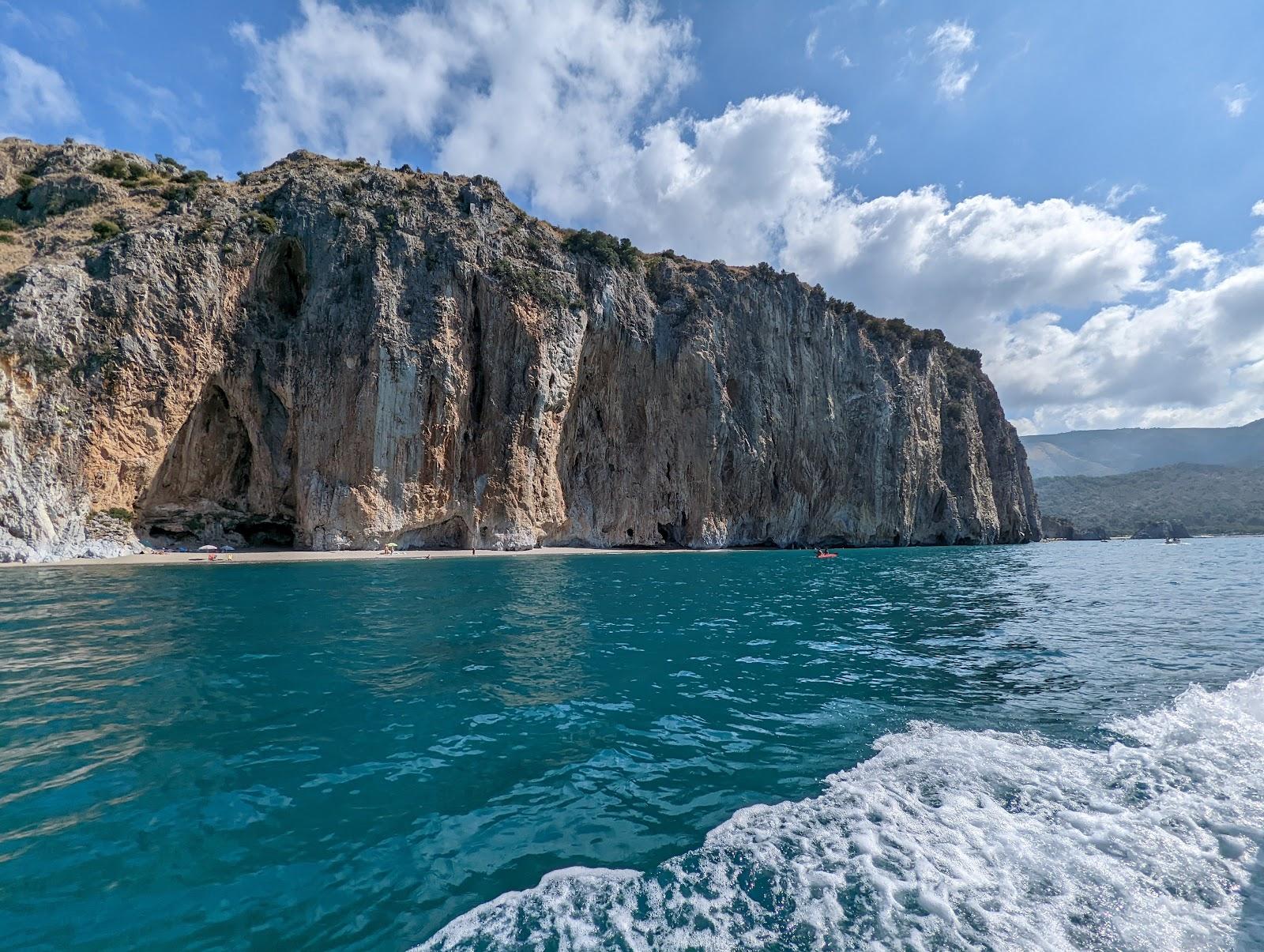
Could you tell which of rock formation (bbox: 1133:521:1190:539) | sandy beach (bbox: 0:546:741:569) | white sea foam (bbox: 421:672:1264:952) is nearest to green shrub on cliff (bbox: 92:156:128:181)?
sandy beach (bbox: 0:546:741:569)

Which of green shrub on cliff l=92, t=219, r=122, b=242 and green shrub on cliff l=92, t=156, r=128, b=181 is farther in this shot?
green shrub on cliff l=92, t=156, r=128, b=181

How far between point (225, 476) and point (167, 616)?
35577 mm

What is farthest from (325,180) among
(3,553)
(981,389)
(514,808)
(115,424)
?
(981,389)

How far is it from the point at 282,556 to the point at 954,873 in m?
44.2

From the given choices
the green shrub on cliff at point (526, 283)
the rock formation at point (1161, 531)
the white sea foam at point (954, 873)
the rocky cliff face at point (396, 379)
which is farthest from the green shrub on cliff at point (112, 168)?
the rock formation at point (1161, 531)

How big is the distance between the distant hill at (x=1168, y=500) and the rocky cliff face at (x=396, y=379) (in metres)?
116

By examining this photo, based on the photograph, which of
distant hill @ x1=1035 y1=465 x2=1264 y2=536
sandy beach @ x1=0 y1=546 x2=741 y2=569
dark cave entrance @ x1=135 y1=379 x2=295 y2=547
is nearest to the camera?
sandy beach @ x1=0 y1=546 x2=741 y2=569

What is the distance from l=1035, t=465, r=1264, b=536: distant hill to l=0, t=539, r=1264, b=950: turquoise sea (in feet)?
540

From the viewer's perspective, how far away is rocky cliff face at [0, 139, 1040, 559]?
36188mm

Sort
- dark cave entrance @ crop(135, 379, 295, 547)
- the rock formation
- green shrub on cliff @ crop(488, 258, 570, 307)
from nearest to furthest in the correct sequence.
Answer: dark cave entrance @ crop(135, 379, 295, 547) < green shrub on cliff @ crop(488, 258, 570, 307) < the rock formation

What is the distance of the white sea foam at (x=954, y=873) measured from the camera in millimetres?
3891

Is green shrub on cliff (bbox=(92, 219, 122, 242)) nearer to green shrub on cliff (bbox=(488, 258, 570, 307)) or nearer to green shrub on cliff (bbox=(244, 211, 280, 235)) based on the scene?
green shrub on cliff (bbox=(244, 211, 280, 235))

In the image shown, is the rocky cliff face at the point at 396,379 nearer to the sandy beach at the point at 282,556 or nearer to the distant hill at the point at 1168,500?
the sandy beach at the point at 282,556

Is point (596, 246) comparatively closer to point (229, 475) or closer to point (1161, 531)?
point (229, 475)
